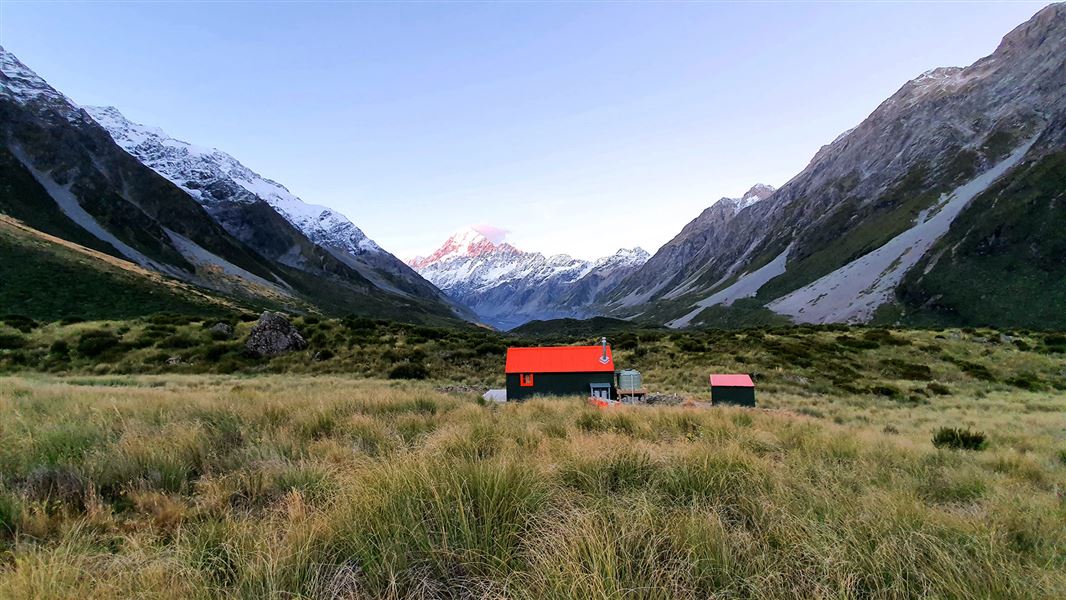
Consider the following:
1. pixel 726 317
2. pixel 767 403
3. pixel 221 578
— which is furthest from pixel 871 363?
pixel 726 317

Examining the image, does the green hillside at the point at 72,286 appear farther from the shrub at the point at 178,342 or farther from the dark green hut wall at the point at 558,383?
the dark green hut wall at the point at 558,383

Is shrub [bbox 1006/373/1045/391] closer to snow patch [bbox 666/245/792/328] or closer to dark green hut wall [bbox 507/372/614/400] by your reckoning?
dark green hut wall [bbox 507/372/614/400]

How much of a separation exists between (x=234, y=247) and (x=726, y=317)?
529 feet

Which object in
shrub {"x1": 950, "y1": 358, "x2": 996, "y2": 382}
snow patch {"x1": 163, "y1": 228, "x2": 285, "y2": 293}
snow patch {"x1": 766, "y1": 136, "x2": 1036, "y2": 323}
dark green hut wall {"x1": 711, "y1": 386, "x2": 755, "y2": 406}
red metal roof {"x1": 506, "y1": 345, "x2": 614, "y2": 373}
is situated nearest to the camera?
dark green hut wall {"x1": 711, "y1": 386, "x2": 755, "y2": 406}

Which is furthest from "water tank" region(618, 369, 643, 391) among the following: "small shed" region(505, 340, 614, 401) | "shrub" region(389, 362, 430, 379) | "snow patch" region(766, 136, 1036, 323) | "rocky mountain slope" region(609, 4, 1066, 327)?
"snow patch" region(766, 136, 1036, 323)

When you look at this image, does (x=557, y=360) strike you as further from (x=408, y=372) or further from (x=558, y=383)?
(x=408, y=372)

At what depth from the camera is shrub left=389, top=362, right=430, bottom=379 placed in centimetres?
2697

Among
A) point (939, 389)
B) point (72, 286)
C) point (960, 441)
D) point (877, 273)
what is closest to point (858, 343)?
point (939, 389)

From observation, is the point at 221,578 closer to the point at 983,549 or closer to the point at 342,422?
the point at 342,422

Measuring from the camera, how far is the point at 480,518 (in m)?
3.52

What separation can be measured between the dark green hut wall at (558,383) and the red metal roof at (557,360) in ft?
0.77

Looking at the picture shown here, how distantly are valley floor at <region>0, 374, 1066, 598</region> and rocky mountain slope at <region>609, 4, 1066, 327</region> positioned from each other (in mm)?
102698

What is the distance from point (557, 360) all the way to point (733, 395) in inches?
320

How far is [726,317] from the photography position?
151625 mm
